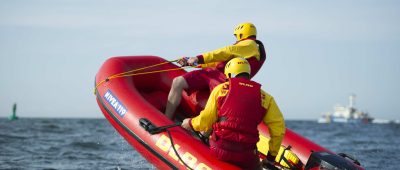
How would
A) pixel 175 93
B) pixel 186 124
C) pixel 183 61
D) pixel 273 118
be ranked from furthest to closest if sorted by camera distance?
pixel 175 93 → pixel 183 61 → pixel 186 124 → pixel 273 118

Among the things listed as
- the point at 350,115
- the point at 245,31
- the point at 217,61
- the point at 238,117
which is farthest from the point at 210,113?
the point at 350,115

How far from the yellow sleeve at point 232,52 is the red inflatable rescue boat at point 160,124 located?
2.47ft

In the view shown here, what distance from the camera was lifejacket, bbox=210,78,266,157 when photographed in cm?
472

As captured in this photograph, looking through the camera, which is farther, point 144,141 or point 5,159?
point 5,159

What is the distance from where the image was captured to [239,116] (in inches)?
187

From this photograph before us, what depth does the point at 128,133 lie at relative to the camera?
5914mm

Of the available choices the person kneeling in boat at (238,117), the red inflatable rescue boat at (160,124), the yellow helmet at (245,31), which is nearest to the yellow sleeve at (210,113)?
the person kneeling in boat at (238,117)

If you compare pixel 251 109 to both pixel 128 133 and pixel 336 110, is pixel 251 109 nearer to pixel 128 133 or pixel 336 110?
pixel 128 133

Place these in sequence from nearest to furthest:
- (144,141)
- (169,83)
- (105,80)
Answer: (144,141), (105,80), (169,83)

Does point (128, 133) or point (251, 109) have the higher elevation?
point (251, 109)

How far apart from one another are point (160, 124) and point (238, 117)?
42.4 inches

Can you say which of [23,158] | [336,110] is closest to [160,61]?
[23,158]

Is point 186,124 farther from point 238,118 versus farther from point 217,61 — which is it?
point 217,61

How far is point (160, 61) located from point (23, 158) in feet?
10.2
